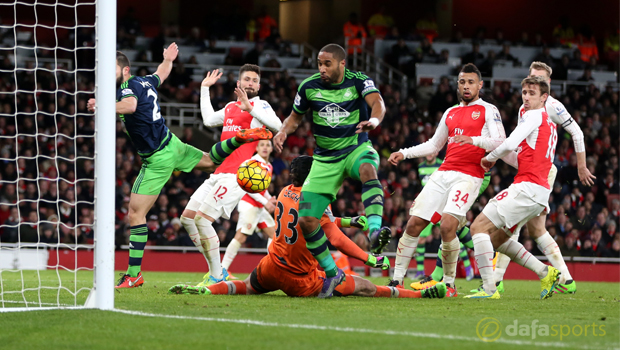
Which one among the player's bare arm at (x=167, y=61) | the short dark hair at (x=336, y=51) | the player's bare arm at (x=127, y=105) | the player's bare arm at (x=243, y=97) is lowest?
the player's bare arm at (x=127, y=105)

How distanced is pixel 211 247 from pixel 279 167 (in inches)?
290

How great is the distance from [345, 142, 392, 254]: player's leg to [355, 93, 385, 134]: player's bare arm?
1.20ft

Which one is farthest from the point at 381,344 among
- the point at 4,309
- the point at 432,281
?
the point at 432,281

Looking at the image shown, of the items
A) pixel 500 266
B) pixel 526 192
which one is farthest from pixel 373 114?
pixel 500 266

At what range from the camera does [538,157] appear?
6.79m

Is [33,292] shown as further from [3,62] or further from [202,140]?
[3,62]

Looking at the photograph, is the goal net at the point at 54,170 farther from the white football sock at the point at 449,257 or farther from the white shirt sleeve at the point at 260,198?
the white football sock at the point at 449,257

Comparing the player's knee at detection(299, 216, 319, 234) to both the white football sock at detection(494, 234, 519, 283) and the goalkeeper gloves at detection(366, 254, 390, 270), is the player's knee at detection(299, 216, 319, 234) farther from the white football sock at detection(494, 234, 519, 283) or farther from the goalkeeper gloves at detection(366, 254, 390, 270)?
the white football sock at detection(494, 234, 519, 283)

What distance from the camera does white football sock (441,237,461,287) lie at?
23.2 ft

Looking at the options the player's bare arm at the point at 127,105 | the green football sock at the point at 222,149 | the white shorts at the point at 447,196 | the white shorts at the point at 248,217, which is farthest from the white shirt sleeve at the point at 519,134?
the white shorts at the point at 248,217

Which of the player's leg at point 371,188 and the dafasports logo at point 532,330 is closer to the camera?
the dafasports logo at point 532,330

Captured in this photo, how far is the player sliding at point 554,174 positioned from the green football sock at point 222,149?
2.97 metres

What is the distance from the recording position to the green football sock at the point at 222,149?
737cm

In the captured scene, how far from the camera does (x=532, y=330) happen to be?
13.4ft
